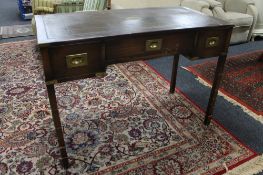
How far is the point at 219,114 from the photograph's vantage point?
6.63 feet

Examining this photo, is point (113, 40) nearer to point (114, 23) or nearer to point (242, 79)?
point (114, 23)

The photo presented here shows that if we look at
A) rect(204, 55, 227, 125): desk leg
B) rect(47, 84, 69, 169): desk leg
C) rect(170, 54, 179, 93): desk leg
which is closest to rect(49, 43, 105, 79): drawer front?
rect(47, 84, 69, 169): desk leg

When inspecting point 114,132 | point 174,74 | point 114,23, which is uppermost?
point 114,23

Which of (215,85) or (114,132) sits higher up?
(215,85)

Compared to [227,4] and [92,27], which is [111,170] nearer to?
[92,27]

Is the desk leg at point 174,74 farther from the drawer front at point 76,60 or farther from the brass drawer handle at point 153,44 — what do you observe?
the drawer front at point 76,60

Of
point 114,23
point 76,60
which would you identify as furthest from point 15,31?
point 76,60

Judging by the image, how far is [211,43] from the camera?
152 cm

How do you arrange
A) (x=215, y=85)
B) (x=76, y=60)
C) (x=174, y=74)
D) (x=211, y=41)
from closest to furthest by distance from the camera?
(x=76, y=60) < (x=211, y=41) < (x=215, y=85) < (x=174, y=74)

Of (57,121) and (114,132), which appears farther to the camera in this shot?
(114,132)

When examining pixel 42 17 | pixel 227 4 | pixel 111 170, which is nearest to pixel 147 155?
pixel 111 170

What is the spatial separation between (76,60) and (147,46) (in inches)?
15.9

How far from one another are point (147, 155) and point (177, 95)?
830mm

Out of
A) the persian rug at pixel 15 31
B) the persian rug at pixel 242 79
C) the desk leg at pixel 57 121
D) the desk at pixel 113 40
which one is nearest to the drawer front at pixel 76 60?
the desk at pixel 113 40
